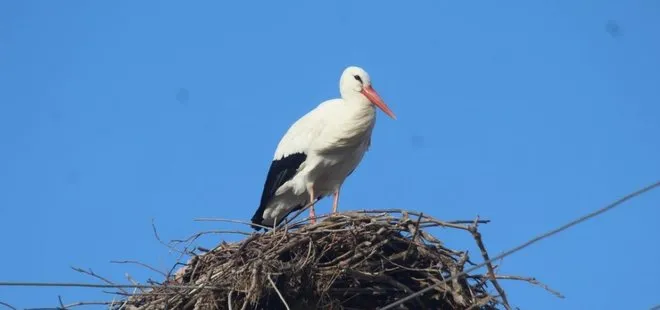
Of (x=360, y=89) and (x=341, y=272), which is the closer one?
(x=341, y=272)

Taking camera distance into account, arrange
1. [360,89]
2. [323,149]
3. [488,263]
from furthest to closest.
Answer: [360,89]
[323,149]
[488,263]

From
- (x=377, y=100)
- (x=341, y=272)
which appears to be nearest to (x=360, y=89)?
(x=377, y=100)

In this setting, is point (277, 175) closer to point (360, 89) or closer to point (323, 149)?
point (323, 149)

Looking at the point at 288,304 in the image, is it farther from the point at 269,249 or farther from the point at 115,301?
the point at 115,301

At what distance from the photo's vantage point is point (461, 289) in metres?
6.16

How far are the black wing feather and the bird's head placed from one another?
0.52m

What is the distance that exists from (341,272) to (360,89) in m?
2.25

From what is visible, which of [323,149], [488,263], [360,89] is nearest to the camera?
[488,263]

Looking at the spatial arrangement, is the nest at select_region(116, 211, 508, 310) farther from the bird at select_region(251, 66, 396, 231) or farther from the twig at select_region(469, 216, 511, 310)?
the bird at select_region(251, 66, 396, 231)

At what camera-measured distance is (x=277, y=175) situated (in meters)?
8.23

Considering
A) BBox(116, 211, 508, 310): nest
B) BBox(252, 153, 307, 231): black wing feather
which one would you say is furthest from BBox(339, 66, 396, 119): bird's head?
BBox(116, 211, 508, 310): nest

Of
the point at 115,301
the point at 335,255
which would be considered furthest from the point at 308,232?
the point at 115,301

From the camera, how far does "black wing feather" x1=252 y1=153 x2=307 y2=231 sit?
815 centimetres

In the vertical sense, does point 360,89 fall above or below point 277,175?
above
